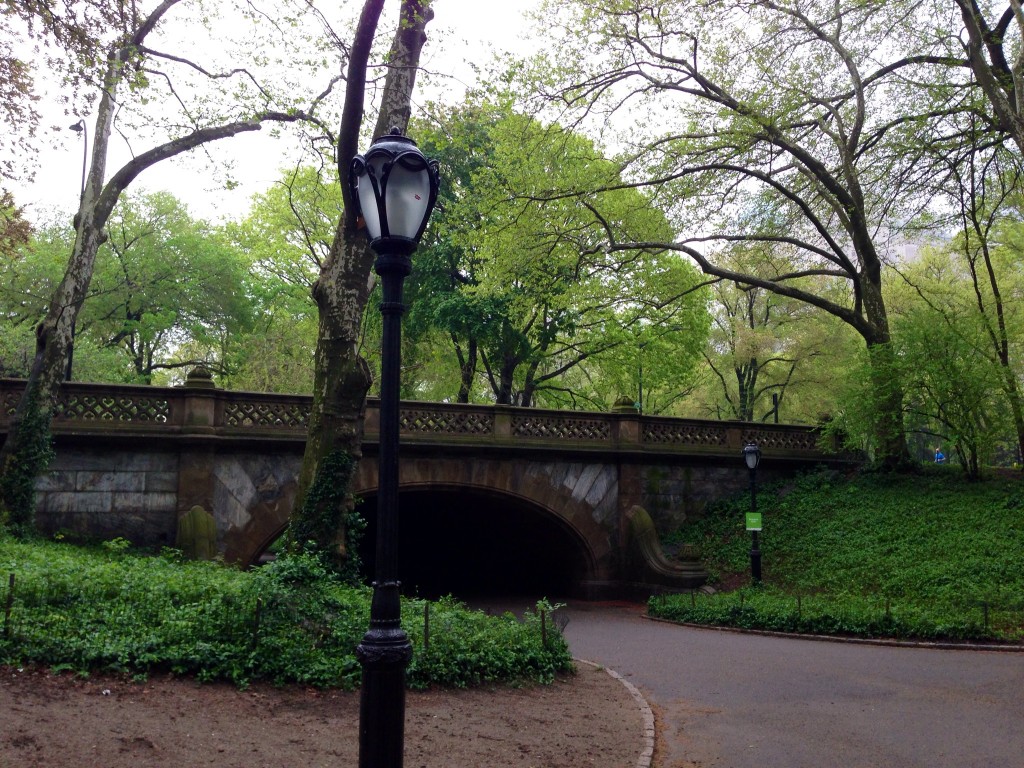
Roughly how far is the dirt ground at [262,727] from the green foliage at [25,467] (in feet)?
24.5

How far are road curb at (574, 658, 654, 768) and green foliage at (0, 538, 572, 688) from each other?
80cm

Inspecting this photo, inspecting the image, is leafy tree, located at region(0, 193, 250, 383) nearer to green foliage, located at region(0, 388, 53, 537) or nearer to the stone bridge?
the stone bridge

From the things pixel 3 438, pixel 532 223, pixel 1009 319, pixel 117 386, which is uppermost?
pixel 532 223

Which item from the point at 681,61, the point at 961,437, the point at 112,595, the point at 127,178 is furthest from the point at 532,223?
the point at 112,595

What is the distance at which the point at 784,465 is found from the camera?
22844 millimetres

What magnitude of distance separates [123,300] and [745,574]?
21.7m

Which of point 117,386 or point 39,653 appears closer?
point 39,653

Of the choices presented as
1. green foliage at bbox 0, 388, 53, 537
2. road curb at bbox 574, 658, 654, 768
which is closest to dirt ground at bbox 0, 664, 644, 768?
road curb at bbox 574, 658, 654, 768

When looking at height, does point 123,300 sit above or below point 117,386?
above

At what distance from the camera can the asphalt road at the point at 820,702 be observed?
6.57 metres

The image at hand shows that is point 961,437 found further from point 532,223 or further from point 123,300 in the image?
point 123,300

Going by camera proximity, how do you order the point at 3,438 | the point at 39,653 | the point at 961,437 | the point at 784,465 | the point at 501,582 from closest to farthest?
the point at 39,653 < the point at 3,438 < the point at 961,437 < the point at 784,465 < the point at 501,582

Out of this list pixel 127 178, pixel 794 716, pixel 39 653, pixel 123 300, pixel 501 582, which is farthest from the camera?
pixel 123 300

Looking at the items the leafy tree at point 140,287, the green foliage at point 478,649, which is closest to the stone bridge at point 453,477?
the green foliage at point 478,649
